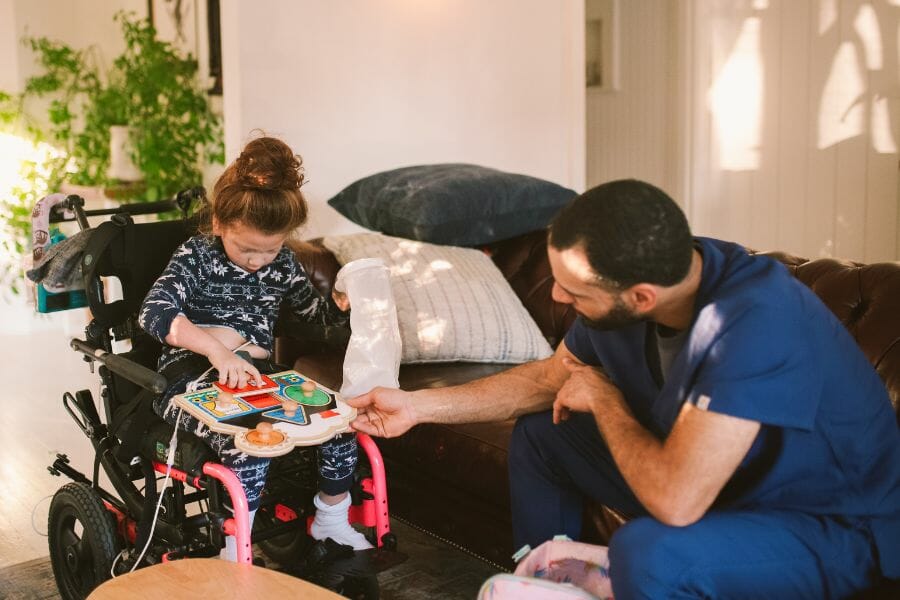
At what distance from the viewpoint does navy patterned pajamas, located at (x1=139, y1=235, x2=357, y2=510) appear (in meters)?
1.99

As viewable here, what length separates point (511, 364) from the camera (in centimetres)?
271

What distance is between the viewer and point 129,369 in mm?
1939

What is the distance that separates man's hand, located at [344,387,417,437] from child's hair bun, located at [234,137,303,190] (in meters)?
0.53

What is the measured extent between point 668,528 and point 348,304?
1.16 meters

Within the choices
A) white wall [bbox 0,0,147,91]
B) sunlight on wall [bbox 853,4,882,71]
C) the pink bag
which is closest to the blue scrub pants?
the pink bag

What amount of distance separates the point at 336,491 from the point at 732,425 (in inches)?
38.3

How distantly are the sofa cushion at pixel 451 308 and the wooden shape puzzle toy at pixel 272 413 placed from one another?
2.15 ft

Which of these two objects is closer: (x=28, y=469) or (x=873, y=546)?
(x=873, y=546)

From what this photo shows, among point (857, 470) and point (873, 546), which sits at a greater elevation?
point (857, 470)

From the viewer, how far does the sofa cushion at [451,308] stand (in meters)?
2.66

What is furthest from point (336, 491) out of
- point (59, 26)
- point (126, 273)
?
point (59, 26)

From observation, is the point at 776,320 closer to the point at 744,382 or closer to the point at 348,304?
the point at 744,382

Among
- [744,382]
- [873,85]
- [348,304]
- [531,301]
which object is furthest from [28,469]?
[873,85]

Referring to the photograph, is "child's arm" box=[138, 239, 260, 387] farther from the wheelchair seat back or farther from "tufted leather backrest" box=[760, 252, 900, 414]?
"tufted leather backrest" box=[760, 252, 900, 414]
